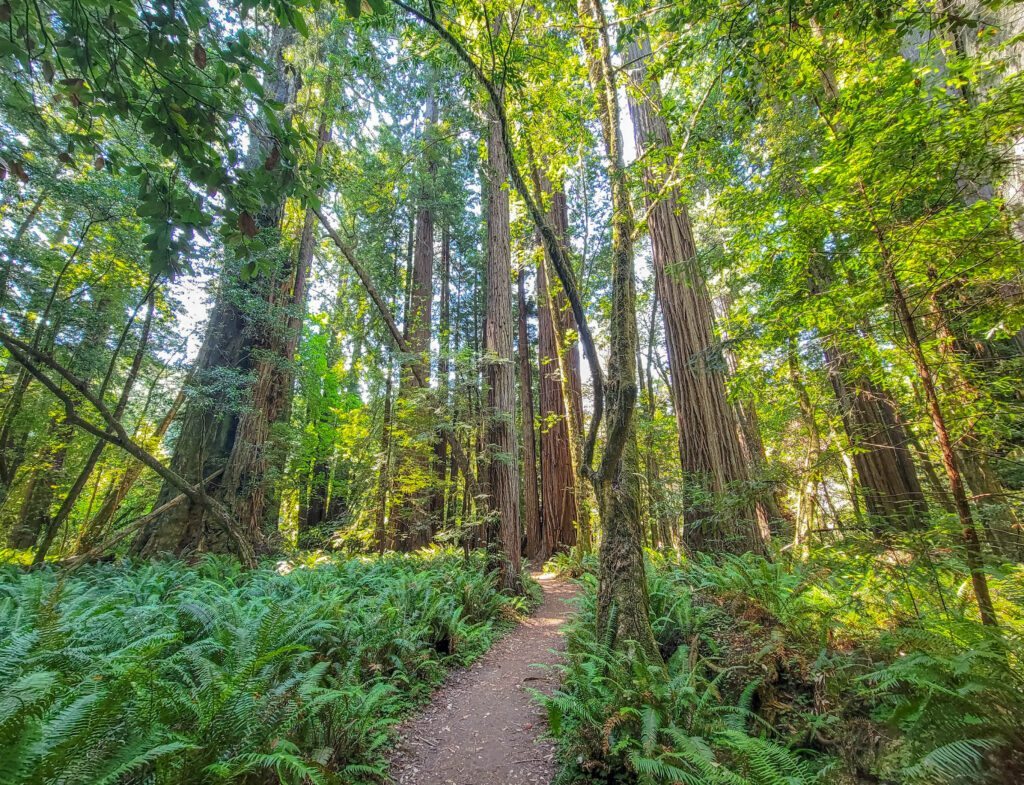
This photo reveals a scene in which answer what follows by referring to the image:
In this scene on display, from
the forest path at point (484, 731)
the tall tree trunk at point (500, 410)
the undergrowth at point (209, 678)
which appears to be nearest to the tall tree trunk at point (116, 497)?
the undergrowth at point (209, 678)

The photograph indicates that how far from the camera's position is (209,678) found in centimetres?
209

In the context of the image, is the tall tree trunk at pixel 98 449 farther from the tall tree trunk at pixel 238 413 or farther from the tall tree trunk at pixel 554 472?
the tall tree trunk at pixel 554 472

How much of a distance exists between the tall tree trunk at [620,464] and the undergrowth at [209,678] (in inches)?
74.9

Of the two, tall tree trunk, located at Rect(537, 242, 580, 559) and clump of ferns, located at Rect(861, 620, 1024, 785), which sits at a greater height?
tall tree trunk, located at Rect(537, 242, 580, 559)

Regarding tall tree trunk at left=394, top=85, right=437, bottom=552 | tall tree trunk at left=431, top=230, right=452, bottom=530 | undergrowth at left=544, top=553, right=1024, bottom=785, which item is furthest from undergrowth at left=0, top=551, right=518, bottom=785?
tall tree trunk at left=431, top=230, right=452, bottom=530

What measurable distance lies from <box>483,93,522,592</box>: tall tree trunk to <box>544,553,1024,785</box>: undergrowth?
8.76 ft

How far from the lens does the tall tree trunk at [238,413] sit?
6395mm

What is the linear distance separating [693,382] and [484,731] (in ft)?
16.3

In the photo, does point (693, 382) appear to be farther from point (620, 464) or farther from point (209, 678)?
point (209, 678)

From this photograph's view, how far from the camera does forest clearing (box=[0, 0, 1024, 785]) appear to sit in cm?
194

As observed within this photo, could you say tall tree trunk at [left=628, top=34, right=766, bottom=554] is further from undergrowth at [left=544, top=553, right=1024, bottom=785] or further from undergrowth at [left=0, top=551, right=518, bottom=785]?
undergrowth at [left=0, top=551, right=518, bottom=785]

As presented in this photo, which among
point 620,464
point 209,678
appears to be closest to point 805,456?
point 620,464

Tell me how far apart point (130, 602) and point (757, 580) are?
19.7ft

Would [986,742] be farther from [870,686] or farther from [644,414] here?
[644,414]
